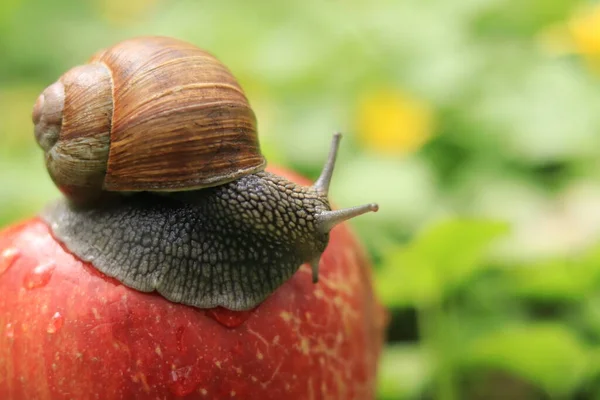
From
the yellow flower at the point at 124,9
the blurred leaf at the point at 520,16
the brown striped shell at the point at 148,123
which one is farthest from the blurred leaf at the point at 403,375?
the yellow flower at the point at 124,9

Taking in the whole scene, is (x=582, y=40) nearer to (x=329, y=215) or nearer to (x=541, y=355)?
→ (x=541, y=355)

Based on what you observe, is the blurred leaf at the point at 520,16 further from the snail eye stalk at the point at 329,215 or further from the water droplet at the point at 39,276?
the water droplet at the point at 39,276

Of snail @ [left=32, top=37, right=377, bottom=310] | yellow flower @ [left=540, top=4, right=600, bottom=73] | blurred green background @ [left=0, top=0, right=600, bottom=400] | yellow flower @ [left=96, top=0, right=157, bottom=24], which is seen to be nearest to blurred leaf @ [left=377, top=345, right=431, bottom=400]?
blurred green background @ [left=0, top=0, right=600, bottom=400]

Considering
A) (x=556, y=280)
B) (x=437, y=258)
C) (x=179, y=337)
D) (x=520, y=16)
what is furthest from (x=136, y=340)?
(x=520, y=16)

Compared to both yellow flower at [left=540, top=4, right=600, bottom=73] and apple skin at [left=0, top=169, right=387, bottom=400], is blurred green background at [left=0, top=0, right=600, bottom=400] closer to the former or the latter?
yellow flower at [left=540, top=4, right=600, bottom=73]

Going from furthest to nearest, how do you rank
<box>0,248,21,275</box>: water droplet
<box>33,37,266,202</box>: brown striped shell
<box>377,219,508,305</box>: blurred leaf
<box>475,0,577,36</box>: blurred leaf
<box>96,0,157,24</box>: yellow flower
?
1. <box>96,0,157,24</box>: yellow flower
2. <box>475,0,577,36</box>: blurred leaf
3. <box>377,219,508,305</box>: blurred leaf
4. <box>0,248,21,275</box>: water droplet
5. <box>33,37,266,202</box>: brown striped shell
